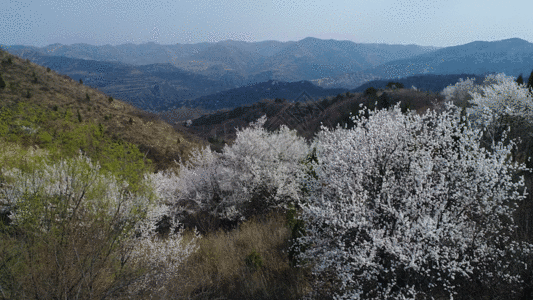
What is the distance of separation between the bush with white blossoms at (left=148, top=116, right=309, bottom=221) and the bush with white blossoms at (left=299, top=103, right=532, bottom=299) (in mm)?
7315

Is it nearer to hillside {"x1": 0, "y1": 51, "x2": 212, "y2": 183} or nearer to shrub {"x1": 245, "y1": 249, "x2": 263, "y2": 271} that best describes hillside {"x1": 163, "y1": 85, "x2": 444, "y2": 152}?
hillside {"x1": 0, "y1": 51, "x2": 212, "y2": 183}

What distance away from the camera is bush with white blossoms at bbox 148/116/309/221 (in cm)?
1412

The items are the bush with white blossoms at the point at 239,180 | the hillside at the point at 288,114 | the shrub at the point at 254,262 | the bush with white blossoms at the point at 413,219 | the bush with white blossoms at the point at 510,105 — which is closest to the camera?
the bush with white blossoms at the point at 413,219

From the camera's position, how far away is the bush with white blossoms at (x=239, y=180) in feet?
46.3

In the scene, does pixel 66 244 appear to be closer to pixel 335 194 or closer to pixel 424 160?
pixel 335 194

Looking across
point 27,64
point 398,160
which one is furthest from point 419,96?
point 27,64

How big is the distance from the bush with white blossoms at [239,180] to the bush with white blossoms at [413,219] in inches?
288

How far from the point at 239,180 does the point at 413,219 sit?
11122 mm

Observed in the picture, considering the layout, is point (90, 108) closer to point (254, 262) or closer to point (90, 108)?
point (90, 108)

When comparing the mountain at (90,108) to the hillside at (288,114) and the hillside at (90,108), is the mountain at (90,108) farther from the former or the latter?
the hillside at (288,114)

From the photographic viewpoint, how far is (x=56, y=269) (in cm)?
355

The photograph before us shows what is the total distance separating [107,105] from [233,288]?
144 feet

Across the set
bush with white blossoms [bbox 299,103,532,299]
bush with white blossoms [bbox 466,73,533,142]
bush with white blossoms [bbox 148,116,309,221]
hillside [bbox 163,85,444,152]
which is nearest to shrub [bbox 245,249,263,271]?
bush with white blossoms [bbox 299,103,532,299]

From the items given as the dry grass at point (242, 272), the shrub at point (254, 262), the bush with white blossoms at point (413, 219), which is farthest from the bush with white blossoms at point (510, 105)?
the shrub at point (254, 262)
